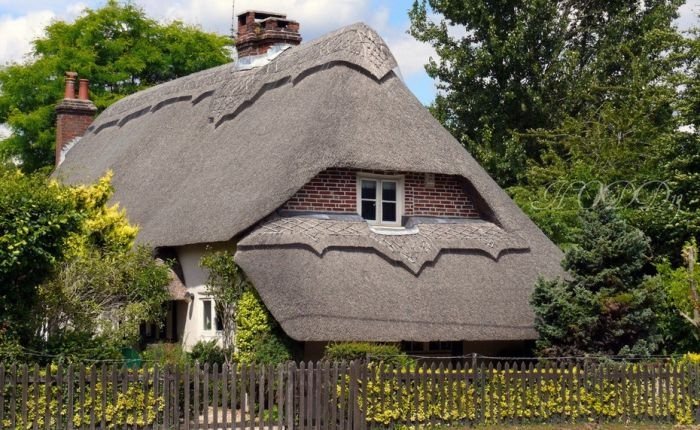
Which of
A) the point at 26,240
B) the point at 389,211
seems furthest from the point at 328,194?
the point at 26,240

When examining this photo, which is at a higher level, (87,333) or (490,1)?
(490,1)

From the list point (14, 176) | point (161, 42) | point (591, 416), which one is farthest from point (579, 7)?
point (14, 176)

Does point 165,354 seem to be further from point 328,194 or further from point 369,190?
point 369,190

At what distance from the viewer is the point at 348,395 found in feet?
59.1

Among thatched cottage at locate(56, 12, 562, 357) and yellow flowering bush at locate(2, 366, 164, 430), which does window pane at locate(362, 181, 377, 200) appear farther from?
yellow flowering bush at locate(2, 366, 164, 430)

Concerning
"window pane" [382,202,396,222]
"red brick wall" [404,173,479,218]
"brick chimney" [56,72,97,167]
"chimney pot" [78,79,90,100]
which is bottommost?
"window pane" [382,202,396,222]

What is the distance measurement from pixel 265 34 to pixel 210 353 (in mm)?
11137

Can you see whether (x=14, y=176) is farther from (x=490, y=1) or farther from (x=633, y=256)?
(x=490, y=1)

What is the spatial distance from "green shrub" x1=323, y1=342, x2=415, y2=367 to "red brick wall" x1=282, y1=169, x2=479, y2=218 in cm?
413

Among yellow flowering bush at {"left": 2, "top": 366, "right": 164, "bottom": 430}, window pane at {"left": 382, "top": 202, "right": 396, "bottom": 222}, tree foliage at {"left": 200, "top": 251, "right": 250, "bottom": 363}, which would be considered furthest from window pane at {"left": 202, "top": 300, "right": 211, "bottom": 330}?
yellow flowering bush at {"left": 2, "top": 366, "right": 164, "bottom": 430}

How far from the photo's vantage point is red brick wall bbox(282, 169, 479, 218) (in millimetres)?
22766

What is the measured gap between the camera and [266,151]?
24312 mm

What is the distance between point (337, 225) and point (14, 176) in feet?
21.5

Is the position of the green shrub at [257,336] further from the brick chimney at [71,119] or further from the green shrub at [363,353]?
the brick chimney at [71,119]
